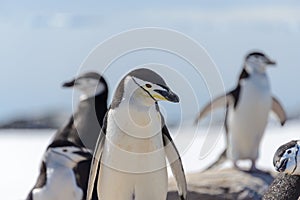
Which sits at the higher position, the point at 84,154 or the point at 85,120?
the point at 85,120

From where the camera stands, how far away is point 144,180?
14.9 feet

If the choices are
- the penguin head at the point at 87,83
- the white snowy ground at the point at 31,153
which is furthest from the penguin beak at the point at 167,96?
the penguin head at the point at 87,83

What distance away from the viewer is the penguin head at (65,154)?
5.95 meters

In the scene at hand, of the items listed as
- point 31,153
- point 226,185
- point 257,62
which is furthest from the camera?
point 31,153

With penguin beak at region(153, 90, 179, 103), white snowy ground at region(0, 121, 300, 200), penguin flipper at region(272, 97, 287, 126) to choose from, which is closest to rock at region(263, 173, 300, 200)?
penguin beak at region(153, 90, 179, 103)

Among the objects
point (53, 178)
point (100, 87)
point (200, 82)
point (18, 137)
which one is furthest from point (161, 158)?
point (18, 137)

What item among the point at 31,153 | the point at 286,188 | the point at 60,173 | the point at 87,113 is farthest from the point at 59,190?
the point at 31,153

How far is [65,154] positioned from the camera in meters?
6.00

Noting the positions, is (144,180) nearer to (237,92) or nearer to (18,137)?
(237,92)

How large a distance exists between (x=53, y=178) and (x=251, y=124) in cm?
214

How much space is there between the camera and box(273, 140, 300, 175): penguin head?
4434mm

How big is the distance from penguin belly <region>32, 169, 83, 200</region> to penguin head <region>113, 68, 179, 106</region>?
137 cm

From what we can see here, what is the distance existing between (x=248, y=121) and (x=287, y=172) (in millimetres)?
2961

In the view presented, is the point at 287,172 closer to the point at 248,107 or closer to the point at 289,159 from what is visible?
the point at 289,159
